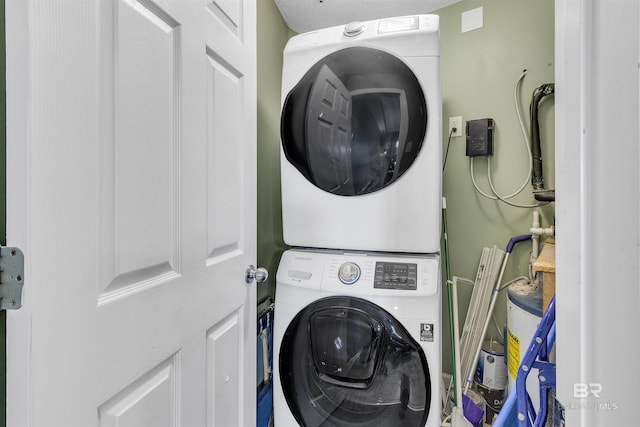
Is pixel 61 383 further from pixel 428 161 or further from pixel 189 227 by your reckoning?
pixel 428 161

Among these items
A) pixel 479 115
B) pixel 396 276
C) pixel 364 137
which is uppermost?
pixel 479 115

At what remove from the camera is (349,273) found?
1218mm

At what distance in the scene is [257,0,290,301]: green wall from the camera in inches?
62.1

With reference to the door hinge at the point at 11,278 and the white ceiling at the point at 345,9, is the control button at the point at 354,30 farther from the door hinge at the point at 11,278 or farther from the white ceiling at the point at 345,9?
the door hinge at the point at 11,278

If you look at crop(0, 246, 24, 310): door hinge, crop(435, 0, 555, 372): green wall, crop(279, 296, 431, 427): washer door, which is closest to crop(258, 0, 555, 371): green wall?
crop(435, 0, 555, 372): green wall

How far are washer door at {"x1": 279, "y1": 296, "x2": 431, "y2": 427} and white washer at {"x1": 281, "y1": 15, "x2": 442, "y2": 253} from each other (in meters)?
0.29

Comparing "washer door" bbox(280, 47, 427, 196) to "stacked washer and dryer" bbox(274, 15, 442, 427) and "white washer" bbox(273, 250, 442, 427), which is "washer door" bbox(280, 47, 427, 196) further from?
"white washer" bbox(273, 250, 442, 427)

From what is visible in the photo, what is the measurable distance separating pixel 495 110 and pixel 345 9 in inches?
40.6

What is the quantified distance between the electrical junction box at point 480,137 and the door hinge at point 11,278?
1.82 meters

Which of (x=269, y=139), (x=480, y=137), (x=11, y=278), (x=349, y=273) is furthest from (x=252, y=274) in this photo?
(x=480, y=137)

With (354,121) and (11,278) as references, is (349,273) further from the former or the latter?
(11,278)
